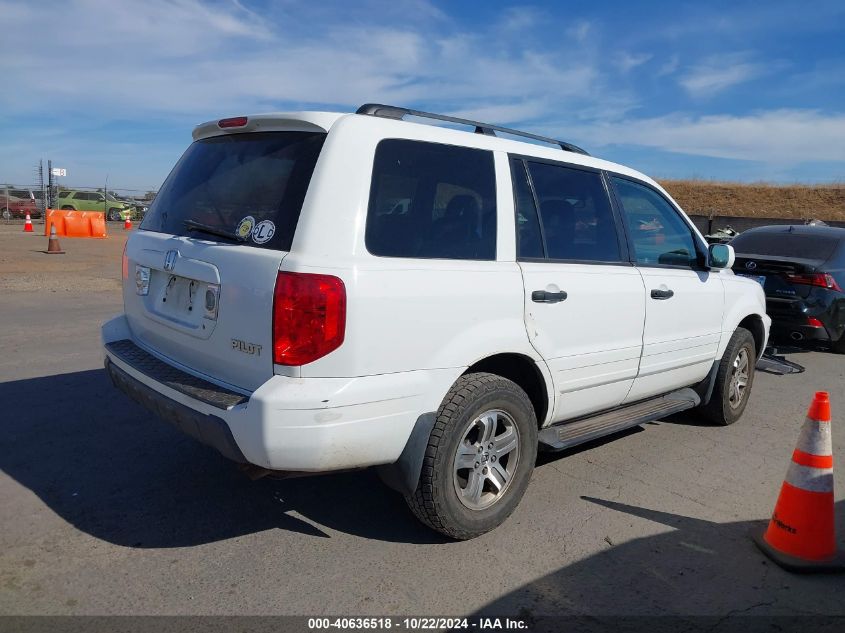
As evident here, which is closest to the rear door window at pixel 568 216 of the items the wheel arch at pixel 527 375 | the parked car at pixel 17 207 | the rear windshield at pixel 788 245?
the wheel arch at pixel 527 375

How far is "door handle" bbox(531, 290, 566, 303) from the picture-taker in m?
3.51

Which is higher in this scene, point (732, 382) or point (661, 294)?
point (661, 294)

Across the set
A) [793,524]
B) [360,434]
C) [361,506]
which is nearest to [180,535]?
[361,506]

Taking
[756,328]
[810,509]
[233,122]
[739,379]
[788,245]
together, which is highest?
[233,122]

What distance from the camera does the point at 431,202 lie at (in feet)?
10.8

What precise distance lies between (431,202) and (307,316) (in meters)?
0.91

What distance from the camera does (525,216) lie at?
3.68 meters

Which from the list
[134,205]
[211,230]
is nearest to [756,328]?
[211,230]

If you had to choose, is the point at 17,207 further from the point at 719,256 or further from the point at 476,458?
the point at 476,458

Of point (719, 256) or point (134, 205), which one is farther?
point (134, 205)

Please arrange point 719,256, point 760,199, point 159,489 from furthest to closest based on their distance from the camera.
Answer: point 760,199 < point 719,256 < point 159,489

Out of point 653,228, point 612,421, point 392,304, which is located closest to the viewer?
point 392,304

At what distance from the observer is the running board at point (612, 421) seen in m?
3.80

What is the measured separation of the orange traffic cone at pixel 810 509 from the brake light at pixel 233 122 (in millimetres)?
3079
